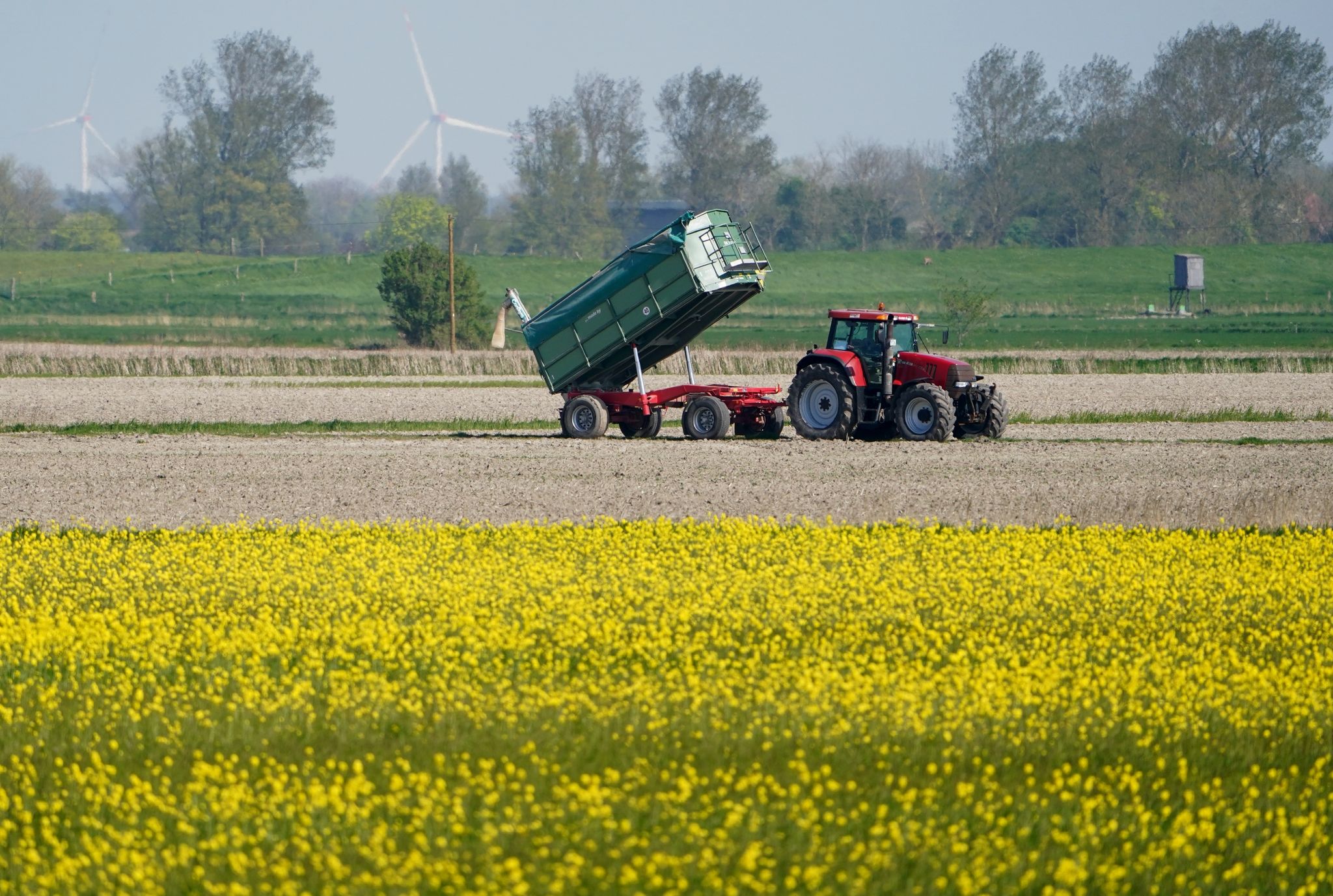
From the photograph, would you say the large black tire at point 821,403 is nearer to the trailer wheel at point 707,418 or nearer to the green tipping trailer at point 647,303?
the trailer wheel at point 707,418

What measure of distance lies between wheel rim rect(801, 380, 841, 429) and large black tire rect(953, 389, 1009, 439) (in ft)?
7.62

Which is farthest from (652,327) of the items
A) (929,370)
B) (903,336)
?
(929,370)

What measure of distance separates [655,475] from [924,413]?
6323 millimetres

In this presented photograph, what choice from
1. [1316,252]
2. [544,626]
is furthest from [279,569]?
[1316,252]

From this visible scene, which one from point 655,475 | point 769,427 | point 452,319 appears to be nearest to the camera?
point 655,475

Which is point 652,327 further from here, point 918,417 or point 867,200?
point 867,200

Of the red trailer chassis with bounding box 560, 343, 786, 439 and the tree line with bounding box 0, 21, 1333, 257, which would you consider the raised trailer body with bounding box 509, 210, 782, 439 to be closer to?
the red trailer chassis with bounding box 560, 343, 786, 439

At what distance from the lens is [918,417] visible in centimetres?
2633

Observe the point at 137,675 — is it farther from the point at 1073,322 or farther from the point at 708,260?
the point at 1073,322

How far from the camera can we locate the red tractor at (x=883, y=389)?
26188 millimetres

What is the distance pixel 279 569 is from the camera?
540 inches

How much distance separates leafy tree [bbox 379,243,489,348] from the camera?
61.0m

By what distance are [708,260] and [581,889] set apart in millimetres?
20709

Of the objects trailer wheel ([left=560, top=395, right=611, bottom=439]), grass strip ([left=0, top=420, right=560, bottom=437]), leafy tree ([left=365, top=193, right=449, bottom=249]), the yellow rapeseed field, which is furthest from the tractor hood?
leafy tree ([left=365, top=193, right=449, bottom=249])
